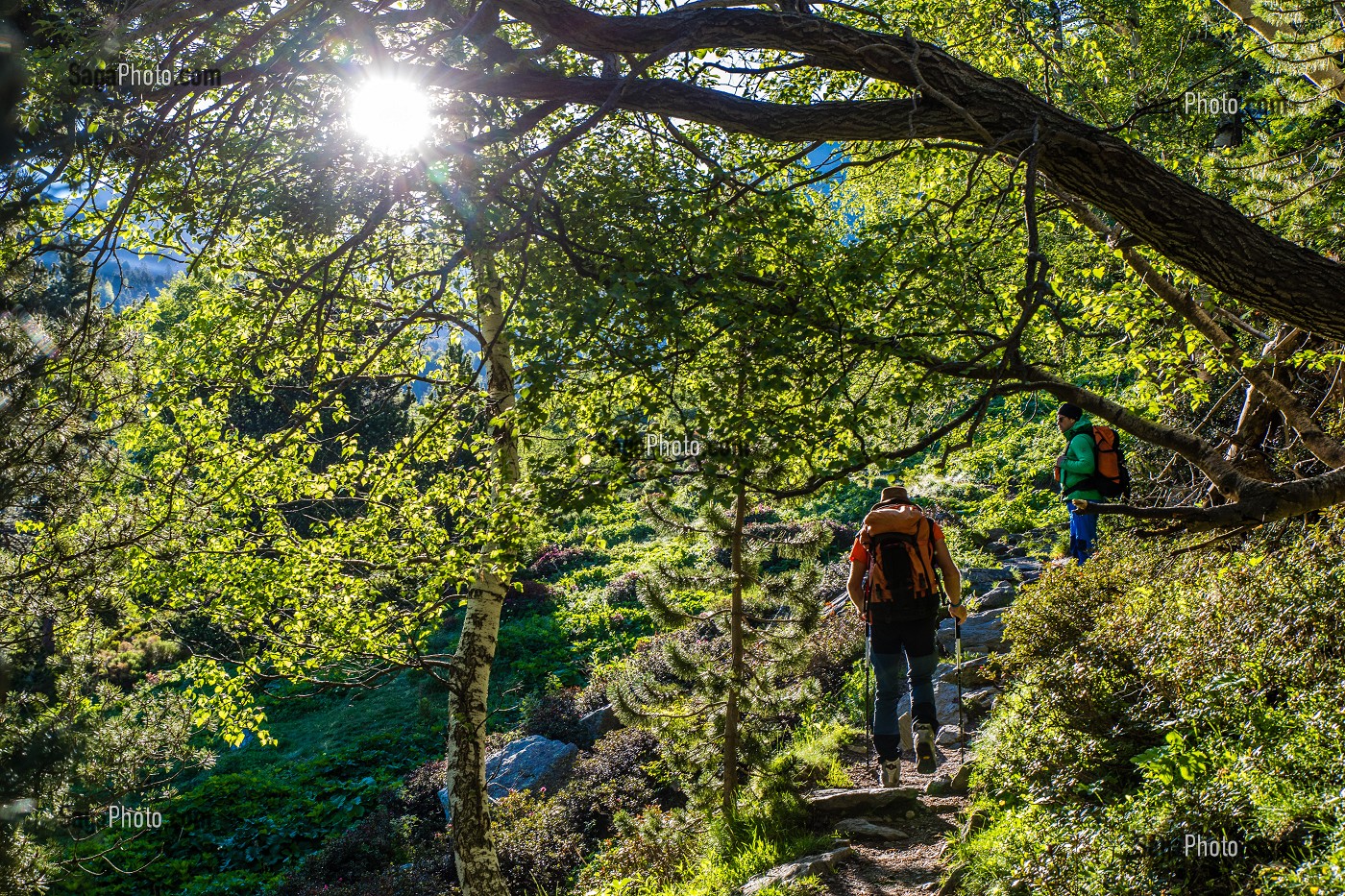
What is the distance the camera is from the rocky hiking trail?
5805 mm

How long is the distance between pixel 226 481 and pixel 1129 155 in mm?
7610

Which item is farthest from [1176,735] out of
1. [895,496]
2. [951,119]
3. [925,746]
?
[951,119]

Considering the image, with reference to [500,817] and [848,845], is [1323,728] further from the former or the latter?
[500,817]

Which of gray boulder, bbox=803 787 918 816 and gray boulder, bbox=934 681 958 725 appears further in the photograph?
gray boulder, bbox=934 681 958 725

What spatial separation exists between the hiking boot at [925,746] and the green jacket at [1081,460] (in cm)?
303

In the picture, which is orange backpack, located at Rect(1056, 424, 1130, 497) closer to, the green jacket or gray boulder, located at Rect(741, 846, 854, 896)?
the green jacket

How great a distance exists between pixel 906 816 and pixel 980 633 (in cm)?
372

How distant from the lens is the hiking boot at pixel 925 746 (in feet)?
20.8

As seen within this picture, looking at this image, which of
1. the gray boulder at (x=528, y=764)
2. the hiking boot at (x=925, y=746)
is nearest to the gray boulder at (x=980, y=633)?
the hiking boot at (x=925, y=746)

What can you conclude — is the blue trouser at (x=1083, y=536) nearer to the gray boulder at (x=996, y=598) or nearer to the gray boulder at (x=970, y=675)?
the gray boulder at (x=970, y=675)

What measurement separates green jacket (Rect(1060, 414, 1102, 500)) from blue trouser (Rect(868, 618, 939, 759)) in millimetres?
2794

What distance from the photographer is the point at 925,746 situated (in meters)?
6.35

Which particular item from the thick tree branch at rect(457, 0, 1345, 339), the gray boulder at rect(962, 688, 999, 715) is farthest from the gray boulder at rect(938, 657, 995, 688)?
the thick tree branch at rect(457, 0, 1345, 339)

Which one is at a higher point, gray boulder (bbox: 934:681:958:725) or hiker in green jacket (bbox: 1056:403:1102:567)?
hiker in green jacket (bbox: 1056:403:1102:567)
